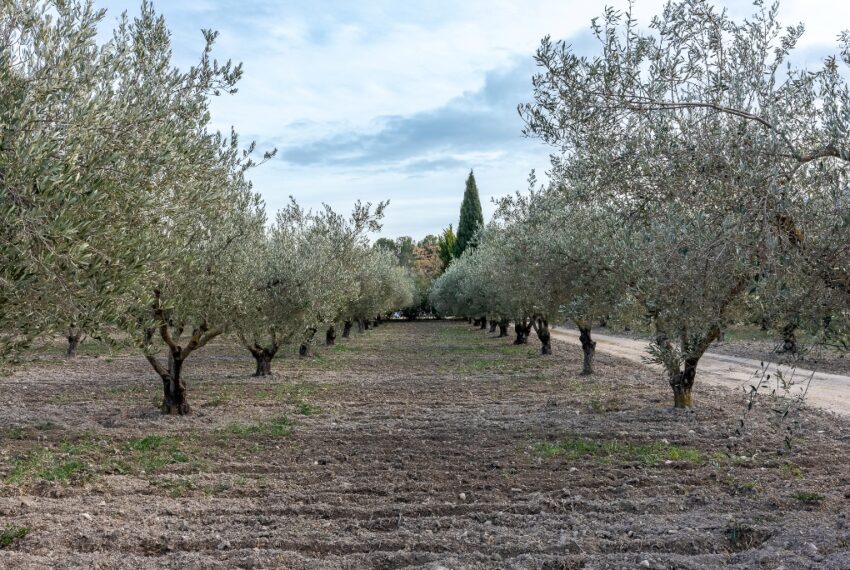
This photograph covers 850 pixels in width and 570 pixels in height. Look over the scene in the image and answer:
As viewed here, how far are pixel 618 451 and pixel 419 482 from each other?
369 centimetres

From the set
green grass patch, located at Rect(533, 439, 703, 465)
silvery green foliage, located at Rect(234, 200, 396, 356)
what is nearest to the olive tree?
silvery green foliage, located at Rect(234, 200, 396, 356)

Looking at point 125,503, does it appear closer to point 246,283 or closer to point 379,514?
point 379,514

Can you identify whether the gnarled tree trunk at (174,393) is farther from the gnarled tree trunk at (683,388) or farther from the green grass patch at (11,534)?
the gnarled tree trunk at (683,388)

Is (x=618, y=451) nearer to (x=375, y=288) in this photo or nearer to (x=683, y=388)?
(x=683, y=388)

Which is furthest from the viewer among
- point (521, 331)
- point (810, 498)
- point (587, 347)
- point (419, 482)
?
point (521, 331)

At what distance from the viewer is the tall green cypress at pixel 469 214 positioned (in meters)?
86.5

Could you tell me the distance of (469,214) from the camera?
90.6 m

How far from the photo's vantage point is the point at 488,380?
2184 centimetres

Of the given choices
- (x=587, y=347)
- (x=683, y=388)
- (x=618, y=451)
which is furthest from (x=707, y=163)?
(x=587, y=347)

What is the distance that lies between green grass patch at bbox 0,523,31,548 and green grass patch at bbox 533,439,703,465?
7.37 metres

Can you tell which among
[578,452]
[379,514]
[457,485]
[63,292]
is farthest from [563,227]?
[63,292]

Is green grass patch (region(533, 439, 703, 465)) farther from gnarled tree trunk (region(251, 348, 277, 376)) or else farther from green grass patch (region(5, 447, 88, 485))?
gnarled tree trunk (region(251, 348, 277, 376))

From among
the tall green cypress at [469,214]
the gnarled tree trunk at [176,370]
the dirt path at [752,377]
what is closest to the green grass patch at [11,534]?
the gnarled tree trunk at [176,370]

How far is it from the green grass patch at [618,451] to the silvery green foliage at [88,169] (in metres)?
6.84
